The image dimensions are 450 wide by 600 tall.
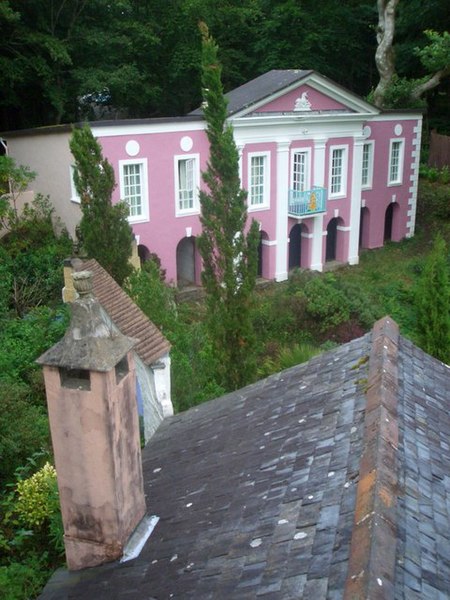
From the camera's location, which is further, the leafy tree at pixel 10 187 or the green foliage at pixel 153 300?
the leafy tree at pixel 10 187

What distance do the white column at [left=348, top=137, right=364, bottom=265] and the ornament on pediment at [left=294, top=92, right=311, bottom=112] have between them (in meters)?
3.31

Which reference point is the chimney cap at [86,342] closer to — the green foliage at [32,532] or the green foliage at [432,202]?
the green foliage at [32,532]

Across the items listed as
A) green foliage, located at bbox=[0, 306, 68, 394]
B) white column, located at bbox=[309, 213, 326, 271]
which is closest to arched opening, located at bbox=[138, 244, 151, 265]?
green foliage, located at bbox=[0, 306, 68, 394]

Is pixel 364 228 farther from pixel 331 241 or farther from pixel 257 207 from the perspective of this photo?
pixel 257 207

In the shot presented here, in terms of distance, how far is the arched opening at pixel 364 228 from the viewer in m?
31.1

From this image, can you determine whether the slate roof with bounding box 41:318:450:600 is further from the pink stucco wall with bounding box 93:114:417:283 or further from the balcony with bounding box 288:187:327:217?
the balcony with bounding box 288:187:327:217

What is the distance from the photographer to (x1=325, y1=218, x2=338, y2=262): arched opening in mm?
30359

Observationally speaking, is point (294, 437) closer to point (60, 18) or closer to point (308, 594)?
point (308, 594)

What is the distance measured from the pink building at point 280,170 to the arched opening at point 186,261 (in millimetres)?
44

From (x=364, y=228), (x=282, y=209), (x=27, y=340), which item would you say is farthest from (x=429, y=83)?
(x=27, y=340)

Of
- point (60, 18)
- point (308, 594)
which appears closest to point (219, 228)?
point (308, 594)

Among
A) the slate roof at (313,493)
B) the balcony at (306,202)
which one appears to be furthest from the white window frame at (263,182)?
the slate roof at (313,493)

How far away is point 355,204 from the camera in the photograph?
96.8 ft

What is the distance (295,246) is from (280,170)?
4500 millimetres
